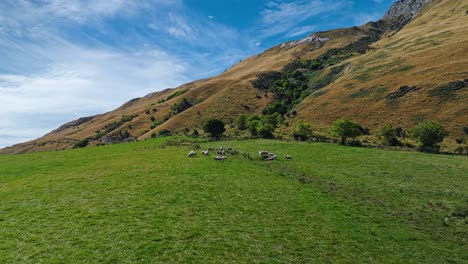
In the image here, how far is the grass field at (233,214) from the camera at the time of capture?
14539 millimetres

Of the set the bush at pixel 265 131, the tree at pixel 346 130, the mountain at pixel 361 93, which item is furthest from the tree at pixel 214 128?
the tree at pixel 346 130

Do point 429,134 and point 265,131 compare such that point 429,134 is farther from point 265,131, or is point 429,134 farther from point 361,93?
point 361,93

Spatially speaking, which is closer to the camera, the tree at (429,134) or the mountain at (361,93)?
the tree at (429,134)

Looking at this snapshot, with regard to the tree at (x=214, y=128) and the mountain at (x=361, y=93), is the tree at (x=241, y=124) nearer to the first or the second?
the mountain at (x=361, y=93)

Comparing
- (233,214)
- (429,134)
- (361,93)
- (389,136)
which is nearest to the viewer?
(233,214)

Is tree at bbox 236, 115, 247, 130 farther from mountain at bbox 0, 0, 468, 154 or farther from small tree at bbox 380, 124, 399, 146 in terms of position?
small tree at bbox 380, 124, 399, 146

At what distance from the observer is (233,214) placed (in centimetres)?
1970

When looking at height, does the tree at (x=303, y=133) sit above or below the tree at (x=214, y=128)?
below

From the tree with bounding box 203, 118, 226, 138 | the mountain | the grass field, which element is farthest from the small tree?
the tree with bounding box 203, 118, 226, 138

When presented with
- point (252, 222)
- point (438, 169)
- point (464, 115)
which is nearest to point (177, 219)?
point (252, 222)

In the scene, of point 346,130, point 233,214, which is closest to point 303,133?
point 346,130

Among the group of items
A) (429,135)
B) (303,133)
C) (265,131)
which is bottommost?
(429,135)

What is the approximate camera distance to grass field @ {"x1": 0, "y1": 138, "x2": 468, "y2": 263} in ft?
47.7

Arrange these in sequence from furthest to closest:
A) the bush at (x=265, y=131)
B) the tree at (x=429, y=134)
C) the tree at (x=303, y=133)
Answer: the bush at (x=265, y=131)
the tree at (x=303, y=133)
the tree at (x=429, y=134)
